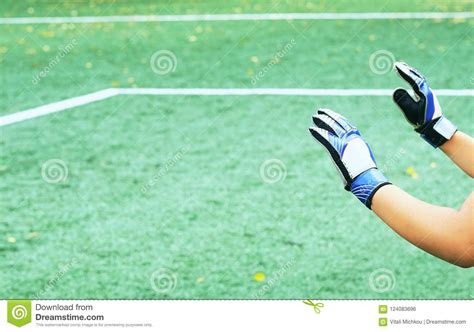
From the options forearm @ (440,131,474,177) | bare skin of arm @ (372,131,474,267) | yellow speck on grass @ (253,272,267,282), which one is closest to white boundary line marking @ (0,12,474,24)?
yellow speck on grass @ (253,272,267,282)

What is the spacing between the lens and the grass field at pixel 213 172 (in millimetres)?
5977

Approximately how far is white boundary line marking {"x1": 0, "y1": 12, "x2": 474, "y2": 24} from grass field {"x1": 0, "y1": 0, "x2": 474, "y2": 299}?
99cm

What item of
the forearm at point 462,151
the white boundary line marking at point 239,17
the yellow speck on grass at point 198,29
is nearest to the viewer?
the forearm at point 462,151

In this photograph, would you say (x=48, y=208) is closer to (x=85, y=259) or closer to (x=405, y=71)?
(x=85, y=259)

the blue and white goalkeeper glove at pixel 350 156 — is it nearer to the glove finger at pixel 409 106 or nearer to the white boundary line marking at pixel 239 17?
the glove finger at pixel 409 106

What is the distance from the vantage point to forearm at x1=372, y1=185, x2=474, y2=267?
3.87 metres

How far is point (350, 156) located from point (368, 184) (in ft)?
0.66

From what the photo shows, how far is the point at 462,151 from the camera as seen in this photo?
15.1 ft

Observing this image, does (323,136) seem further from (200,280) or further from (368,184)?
(200,280)

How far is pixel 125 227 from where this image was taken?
6648 millimetres

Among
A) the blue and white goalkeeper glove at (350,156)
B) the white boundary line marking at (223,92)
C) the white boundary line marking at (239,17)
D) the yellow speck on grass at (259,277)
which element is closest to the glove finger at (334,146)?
the blue and white goalkeeper glove at (350,156)
